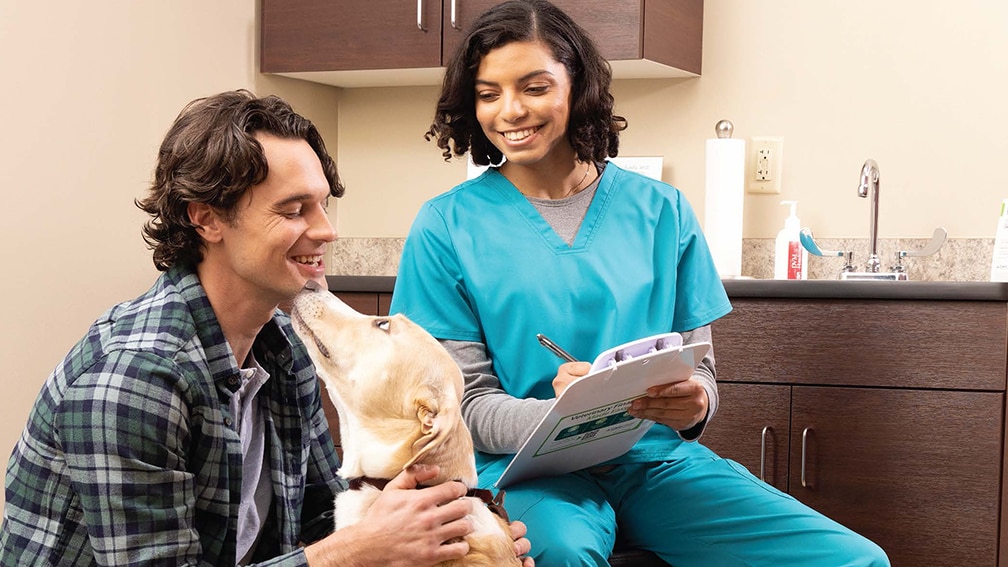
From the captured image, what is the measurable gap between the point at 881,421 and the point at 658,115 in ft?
3.54

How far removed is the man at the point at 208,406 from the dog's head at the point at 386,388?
0.04 metres

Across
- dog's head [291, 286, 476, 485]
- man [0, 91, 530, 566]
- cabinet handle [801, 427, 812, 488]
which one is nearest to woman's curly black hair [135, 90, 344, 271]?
man [0, 91, 530, 566]

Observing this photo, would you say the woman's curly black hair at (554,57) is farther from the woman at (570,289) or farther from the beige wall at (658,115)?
the beige wall at (658,115)

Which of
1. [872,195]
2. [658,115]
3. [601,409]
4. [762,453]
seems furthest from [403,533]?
[658,115]

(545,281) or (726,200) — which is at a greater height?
(726,200)

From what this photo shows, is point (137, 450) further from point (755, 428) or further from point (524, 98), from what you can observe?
point (755, 428)

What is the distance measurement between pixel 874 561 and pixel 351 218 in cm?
212

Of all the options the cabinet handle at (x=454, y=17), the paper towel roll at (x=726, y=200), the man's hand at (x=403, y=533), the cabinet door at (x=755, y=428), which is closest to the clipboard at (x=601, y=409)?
the man's hand at (x=403, y=533)

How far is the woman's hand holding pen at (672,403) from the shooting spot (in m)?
1.65

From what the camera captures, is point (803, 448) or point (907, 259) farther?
point (907, 259)

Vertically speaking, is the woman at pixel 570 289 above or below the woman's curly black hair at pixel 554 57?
below

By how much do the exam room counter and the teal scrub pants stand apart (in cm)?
64

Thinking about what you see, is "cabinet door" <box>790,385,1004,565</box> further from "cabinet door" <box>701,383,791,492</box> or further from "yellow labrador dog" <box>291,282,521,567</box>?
"yellow labrador dog" <box>291,282,521,567</box>

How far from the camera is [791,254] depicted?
2.79 meters
